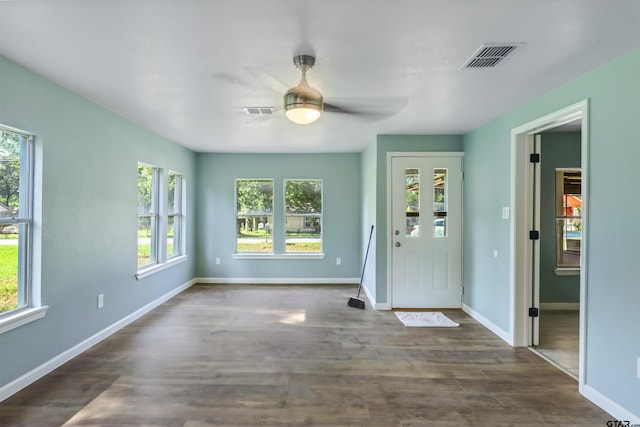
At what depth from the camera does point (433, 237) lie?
4582 millimetres

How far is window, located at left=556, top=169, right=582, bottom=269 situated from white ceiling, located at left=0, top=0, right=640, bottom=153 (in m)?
2.25

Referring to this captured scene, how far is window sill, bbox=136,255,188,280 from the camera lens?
13.9 ft

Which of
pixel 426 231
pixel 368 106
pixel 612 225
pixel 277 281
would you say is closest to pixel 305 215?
pixel 277 281

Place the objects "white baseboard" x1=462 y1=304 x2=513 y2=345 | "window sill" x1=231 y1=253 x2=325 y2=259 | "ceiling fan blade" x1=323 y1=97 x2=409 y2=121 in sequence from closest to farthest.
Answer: "ceiling fan blade" x1=323 y1=97 x2=409 y2=121
"white baseboard" x1=462 y1=304 x2=513 y2=345
"window sill" x1=231 y1=253 x2=325 y2=259

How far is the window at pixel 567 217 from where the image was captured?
4719 millimetres

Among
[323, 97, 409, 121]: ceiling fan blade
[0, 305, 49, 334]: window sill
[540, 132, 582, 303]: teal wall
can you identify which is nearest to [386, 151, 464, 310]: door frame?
[323, 97, 409, 121]: ceiling fan blade

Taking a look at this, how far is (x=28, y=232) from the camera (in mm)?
2641

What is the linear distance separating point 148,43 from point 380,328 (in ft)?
11.6

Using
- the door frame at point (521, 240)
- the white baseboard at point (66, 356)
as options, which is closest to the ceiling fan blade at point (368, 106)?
the door frame at point (521, 240)

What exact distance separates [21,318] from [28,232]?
0.67 m

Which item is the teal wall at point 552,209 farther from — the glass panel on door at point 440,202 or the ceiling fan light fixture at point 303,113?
the ceiling fan light fixture at point 303,113

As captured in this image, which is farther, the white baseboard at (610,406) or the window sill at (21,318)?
the window sill at (21,318)

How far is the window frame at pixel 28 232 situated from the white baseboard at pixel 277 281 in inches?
140

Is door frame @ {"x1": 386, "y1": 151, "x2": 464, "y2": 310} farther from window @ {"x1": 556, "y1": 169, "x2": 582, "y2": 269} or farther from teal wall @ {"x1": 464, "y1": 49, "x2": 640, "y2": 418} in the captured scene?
teal wall @ {"x1": 464, "y1": 49, "x2": 640, "y2": 418}
